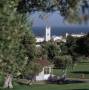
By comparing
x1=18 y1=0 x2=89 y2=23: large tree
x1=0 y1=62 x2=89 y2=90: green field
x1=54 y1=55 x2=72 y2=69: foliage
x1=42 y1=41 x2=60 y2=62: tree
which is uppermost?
x1=42 y1=41 x2=60 y2=62: tree

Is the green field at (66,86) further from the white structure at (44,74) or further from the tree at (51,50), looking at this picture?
the tree at (51,50)

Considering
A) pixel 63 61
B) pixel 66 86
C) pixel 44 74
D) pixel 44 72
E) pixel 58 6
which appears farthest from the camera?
→ pixel 63 61

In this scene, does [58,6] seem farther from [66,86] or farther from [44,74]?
[44,74]

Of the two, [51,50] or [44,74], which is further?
[51,50]

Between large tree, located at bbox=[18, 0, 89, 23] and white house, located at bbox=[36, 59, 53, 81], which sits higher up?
white house, located at bbox=[36, 59, 53, 81]

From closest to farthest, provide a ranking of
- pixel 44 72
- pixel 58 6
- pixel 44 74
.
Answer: pixel 58 6, pixel 44 74, pixel 44 72

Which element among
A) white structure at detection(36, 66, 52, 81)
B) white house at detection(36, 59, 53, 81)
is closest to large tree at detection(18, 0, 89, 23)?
white house at detection(36, 59, 53, 81)

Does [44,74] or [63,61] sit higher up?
[63,61]

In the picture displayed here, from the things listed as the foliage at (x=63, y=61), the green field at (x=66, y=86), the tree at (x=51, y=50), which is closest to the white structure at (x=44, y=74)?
the green field at (x=66, y=86)

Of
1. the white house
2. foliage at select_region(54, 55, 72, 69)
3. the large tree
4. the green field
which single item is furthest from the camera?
foliage at select_region(54, 55, 72, 69)

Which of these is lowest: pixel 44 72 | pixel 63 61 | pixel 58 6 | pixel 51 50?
pixel 58 6

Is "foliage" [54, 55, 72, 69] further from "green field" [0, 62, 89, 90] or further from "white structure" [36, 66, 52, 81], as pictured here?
"white structure" [36, 66, 52, 81]

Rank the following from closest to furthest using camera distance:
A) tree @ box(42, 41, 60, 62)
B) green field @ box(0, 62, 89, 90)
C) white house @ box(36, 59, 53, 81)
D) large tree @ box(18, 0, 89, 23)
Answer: large tree @ box(18, 0, 89, 23)
green field @ box(0, 62, 89, 90)
white house @ box(36, 59, 53, 81)
tree @ box(42, 41, 60, 62)

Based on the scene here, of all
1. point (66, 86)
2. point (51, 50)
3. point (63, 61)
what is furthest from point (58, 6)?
point (51, 50)
